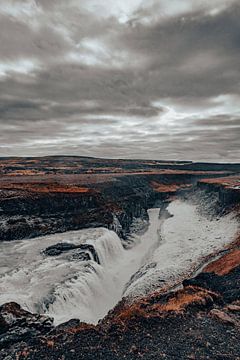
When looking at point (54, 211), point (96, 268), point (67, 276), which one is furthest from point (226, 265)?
point (54, 211)

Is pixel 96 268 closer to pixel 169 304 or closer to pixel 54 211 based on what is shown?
pixel 169 304

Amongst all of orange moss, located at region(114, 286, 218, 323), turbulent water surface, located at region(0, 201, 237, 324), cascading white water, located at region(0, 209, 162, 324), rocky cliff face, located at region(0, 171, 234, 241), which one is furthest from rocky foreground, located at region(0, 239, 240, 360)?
rocky cliff face, located at region(0, 171, 234, 241)

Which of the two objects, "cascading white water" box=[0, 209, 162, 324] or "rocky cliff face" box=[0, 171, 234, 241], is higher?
"rocky cliff face" box=[0, 171, 234, 241]

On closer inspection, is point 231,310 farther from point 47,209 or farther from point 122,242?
point 47,209

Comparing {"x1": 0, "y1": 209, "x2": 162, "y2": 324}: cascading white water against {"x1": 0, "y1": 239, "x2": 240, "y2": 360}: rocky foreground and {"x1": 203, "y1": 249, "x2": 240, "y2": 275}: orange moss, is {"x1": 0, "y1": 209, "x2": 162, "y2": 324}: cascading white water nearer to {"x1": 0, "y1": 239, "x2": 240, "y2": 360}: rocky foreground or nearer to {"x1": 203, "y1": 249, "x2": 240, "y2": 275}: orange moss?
{"x1": 0, "y1": 239, "x2": 240, "y2": 360}: rocky foreground

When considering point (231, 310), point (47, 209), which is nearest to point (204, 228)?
point (47, 209)

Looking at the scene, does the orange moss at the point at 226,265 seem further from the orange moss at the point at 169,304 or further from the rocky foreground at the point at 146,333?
the orange moss at the point at 169,304

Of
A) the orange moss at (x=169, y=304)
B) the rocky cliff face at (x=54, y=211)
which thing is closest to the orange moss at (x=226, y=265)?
the orange moss at (x=169, y=304)

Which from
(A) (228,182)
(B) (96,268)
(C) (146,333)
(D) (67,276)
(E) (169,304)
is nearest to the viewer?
(C) (146,333)
